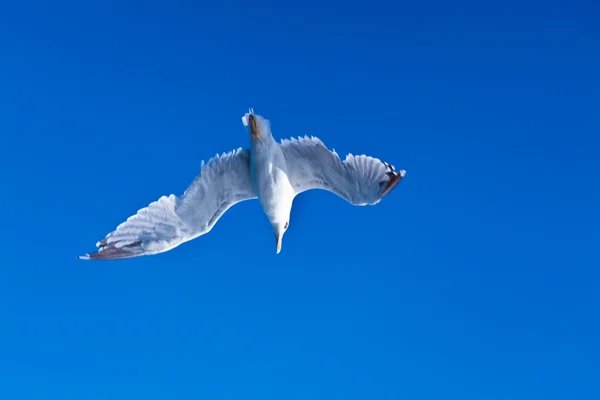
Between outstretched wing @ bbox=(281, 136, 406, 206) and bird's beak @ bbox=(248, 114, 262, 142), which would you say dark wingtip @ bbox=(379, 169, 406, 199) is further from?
bird's beak @ bbox=(248, 114, 262, 142)

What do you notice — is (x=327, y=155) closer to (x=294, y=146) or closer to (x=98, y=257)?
(x=294, y=146)

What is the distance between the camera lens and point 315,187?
10883 mm

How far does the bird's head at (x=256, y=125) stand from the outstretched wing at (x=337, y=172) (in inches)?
19.1

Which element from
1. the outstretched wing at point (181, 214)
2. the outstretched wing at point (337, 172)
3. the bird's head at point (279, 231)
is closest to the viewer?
the outstretched wing at point (337, 172)

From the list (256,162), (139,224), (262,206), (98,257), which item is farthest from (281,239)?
(98,257)

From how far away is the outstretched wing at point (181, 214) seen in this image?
36.1ft

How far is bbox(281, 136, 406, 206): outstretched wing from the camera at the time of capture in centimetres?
981

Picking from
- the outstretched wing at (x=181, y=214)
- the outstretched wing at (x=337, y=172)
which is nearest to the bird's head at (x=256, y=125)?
the outstretched wing at (x=337, y=172)

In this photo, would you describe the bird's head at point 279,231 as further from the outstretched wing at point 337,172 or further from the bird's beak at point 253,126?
the bird's beak at point 253,126

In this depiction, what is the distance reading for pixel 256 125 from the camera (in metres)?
10.3

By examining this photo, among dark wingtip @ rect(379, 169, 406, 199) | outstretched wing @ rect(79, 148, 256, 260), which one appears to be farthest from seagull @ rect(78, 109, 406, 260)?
dark wingtip @ rect(379, 169, 406, 199)

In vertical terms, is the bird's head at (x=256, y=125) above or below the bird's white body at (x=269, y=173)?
above

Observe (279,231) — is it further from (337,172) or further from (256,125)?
(256,125)

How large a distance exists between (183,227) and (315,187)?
2525 mm
